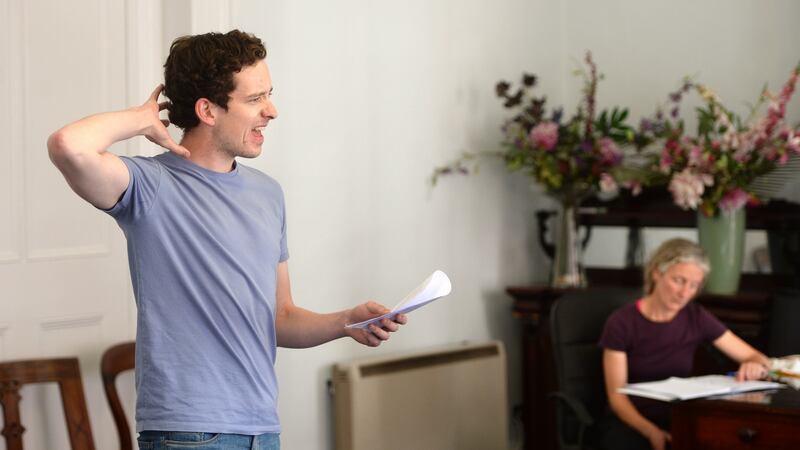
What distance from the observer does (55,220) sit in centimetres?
297

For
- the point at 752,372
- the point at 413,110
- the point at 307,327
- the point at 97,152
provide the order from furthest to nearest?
Result: the point at 413,110
the point at 752,372
the point at 307,327
the point at 97,152

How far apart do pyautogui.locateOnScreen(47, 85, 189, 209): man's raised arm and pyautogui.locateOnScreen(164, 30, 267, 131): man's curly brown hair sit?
12 cm

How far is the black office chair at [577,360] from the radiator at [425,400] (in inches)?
23.3

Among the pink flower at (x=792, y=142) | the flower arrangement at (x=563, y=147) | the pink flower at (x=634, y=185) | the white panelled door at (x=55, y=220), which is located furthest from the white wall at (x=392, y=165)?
the pink flower at (x=792, y=142)

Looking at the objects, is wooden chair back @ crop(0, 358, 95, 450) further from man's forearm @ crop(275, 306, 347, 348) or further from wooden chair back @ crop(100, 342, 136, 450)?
man's forearm @ crop(275, 306, 347, 348)

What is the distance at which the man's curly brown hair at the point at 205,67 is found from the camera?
6.08ft

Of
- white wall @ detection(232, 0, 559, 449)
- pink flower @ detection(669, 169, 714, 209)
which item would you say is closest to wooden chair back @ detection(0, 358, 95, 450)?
white wall @ detection(232, 0, 559, 449)

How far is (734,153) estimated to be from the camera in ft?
12.2

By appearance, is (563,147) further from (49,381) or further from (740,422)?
(49,381)

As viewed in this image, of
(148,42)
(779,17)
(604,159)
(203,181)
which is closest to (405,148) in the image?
(604,159)

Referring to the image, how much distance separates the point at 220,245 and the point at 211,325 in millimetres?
134

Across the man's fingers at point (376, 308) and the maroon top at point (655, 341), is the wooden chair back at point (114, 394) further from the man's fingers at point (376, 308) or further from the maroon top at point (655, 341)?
the maroon top at point (655, 341)

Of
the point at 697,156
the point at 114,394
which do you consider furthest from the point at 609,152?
the point at 114,394

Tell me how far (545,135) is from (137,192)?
2603 millimetres
